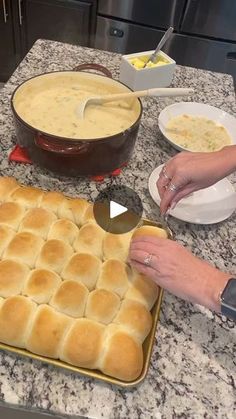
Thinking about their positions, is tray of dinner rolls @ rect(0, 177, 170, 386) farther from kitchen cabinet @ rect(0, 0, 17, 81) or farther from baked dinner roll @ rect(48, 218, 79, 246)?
kitchen cabinet @ rect(0, 0, 17, 81)

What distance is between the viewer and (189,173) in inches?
31.6

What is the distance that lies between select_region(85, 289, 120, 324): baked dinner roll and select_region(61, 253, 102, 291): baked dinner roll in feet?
0.08

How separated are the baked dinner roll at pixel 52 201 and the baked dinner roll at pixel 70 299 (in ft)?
0.58

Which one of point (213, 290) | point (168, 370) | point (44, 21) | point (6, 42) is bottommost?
point (6, 42)

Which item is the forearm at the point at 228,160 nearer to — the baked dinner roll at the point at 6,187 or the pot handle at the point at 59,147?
the pot handle at the point at 59,147

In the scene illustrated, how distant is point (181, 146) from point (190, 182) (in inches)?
8.8

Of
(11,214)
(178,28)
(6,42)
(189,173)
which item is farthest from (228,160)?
(6,42)

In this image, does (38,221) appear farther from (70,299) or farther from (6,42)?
(6,42)

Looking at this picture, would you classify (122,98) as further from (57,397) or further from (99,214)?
(57,397)

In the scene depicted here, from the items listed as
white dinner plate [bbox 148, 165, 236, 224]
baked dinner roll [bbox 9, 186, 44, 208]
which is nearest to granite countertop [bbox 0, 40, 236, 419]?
white dinner plate [bbox 148, 165, 236, 224]

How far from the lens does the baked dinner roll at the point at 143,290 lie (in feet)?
2.11
